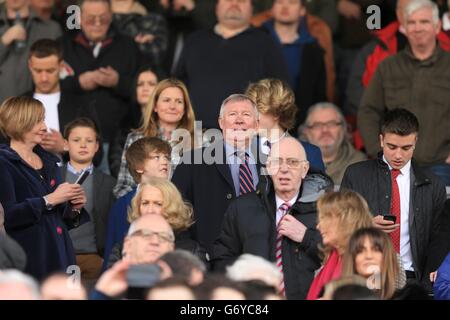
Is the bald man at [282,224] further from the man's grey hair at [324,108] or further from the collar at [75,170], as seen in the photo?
the man's grey hair at [324,108]

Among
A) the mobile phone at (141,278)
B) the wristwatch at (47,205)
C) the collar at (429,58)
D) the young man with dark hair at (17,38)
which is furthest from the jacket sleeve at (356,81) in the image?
the mobile phone at (141,278)

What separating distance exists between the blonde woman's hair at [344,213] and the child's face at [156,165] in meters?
1.98

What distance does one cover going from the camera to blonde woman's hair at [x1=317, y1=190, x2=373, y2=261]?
32.9 ft

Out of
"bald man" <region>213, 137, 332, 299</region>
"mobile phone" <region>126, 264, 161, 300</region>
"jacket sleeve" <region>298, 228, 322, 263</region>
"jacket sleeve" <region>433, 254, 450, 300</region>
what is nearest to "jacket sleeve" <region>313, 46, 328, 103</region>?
"bald man" <region>213, 137, 332, 299</region>

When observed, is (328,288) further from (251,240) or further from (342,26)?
(342,26)

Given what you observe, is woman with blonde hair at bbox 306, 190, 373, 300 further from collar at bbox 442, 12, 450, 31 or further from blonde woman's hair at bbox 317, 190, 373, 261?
collar at bbox 442, 12, 450, 31

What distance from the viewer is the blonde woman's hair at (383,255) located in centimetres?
965

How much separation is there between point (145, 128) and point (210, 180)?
126cm

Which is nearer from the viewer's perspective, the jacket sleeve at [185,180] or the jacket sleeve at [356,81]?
the jacket sleeve at [185,180]

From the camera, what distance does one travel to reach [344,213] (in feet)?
33.1

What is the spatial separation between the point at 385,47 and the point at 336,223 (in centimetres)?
478

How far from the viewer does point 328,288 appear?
9.36m

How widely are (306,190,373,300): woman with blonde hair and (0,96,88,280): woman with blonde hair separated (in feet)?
6.95
